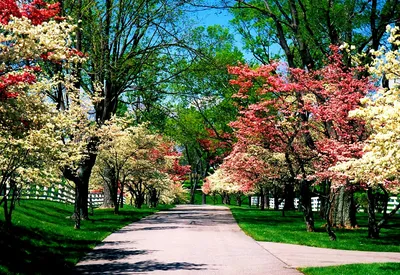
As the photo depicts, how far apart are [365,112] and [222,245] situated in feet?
24.8

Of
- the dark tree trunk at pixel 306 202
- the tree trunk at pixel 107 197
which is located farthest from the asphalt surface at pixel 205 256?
the tree trunk at pixel 107 197

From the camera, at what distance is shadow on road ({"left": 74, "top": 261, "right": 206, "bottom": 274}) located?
9.41 m

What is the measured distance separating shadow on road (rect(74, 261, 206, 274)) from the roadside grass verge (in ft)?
7.77

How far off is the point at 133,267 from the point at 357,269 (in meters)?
4.85

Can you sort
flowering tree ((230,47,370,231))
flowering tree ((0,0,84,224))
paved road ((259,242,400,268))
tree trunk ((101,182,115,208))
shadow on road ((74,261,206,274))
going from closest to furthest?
flowering tree ((0,0,84,224))
shadow on road ((74,261,206,274))
paved road ((259,242,400,268))
flowering tree ((230,47,370,231))
tree trunk ((101,182,115,208))

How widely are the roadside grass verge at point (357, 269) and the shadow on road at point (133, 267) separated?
2.37 meters

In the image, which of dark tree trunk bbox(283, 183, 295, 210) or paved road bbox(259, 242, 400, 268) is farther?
dark tree trunk bbox(283, 183, 295, 210)

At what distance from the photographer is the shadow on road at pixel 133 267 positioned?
9.41 metres

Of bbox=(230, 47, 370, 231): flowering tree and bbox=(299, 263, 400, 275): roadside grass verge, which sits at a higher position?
bbox=(230, 47, 370, 231): flowering tree

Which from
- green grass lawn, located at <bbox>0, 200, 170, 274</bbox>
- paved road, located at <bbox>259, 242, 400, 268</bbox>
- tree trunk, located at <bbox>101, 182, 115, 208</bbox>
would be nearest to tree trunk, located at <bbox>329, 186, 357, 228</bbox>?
paved road, located at <bbox>259, 242, 400, 268</bbox>

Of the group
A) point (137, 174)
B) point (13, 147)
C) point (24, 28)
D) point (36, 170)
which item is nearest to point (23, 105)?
point (24, 28)

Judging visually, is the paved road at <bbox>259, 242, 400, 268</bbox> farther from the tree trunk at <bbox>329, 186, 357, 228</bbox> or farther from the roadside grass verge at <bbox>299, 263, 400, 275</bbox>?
the tree trunk at <bbox>329, 186, 357, 228</bbox>

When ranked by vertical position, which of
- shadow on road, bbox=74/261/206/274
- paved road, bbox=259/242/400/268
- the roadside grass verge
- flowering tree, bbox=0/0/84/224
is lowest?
paved road, bbox=259/242/400/268

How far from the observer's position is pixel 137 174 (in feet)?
121
